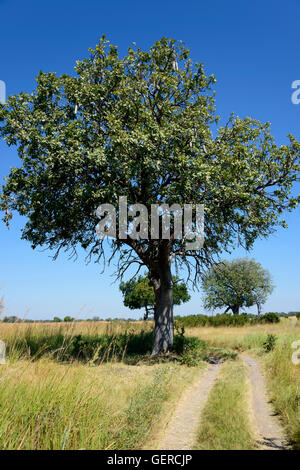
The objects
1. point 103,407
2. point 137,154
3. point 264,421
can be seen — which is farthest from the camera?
point 137,154

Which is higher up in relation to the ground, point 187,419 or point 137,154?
point 137,154

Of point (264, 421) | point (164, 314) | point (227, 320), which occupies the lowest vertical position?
point (264, 421)

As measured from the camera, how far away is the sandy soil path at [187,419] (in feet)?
21.0

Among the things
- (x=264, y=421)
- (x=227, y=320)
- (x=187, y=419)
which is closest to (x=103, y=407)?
(x=187, y=419)

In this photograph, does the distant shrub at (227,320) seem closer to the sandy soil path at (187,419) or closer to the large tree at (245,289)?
the large tree at (245,289)

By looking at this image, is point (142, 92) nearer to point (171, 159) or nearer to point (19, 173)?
point (171, 159)

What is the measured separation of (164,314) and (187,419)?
9.12 metres

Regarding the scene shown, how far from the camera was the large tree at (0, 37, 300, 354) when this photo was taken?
1328 cm

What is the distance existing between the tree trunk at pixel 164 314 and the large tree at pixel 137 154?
106 millimetres

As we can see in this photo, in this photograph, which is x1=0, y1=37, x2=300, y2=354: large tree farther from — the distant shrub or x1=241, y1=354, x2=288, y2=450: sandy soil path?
the distant shrub

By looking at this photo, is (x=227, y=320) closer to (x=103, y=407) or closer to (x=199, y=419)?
(x=199, y=419)

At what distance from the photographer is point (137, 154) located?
13391 millimetres

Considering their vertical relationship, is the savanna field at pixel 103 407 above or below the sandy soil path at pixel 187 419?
above

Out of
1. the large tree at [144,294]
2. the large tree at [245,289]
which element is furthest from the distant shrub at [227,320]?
the large tree at [245,289]
